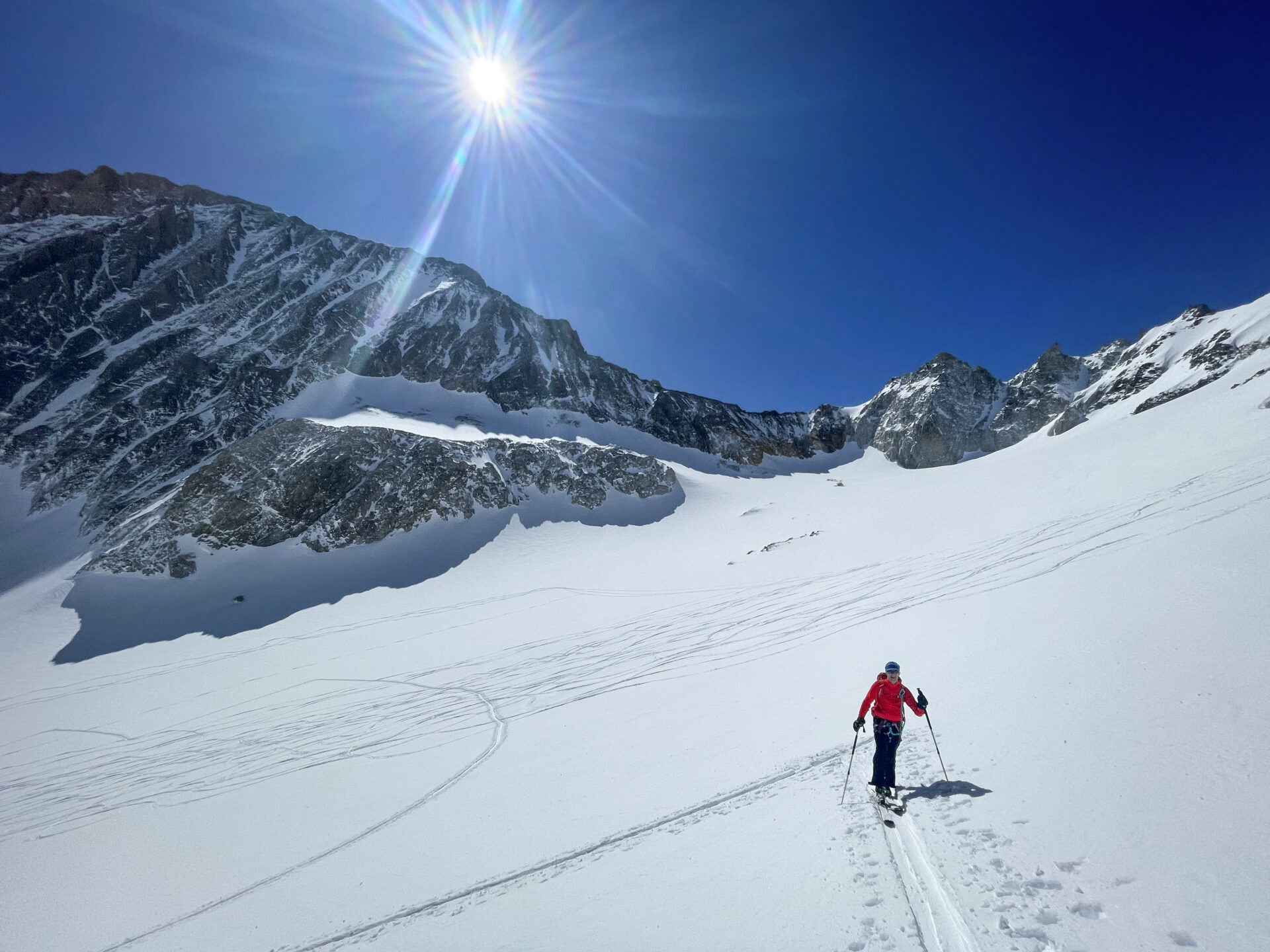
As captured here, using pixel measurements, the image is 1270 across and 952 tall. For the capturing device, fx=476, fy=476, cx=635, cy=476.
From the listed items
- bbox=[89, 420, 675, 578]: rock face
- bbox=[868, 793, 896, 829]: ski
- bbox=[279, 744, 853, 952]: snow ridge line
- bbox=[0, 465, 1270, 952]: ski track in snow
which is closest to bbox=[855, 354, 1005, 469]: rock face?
bbox=[89, 420, 675, 578]: rock face

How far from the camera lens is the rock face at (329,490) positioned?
123 ft

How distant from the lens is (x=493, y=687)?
45.6ft

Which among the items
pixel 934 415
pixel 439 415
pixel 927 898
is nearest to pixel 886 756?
pixel 927 898

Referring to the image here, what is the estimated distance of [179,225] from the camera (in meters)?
82.3

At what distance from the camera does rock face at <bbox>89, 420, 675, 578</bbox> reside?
1476 inches

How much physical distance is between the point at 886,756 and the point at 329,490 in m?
48.4

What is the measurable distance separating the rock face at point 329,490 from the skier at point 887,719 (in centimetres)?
4347

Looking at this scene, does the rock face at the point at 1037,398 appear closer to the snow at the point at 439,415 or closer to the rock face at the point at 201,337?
the rock face at the point at 201,337

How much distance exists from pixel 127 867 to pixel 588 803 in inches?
310

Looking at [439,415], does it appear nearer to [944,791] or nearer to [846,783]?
[846,783]

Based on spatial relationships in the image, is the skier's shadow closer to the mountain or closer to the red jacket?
the red jacket

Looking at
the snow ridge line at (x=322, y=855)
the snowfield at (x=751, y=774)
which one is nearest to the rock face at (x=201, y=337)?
the snowfield at (x=751, y=774)

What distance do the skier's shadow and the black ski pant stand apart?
0.19 metres

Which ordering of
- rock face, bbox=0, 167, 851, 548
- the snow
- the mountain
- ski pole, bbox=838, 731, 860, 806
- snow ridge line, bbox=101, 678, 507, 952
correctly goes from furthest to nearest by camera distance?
the snow < rock face, bbox=0, 167, 851, 548 < the mountain < snow ridge line, bbox=101, 678, 507, 952 < ski pole, bbox=838, 731, 860, 806
